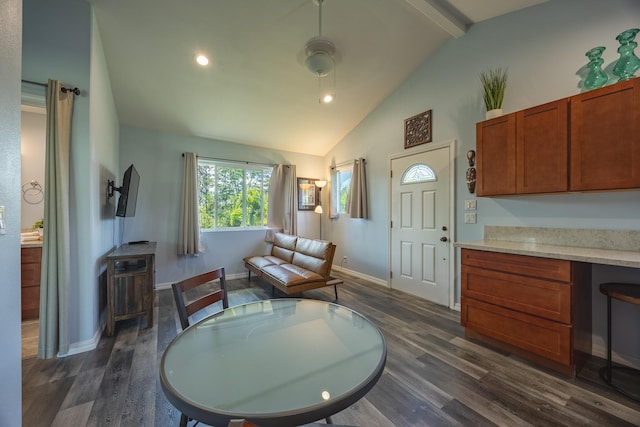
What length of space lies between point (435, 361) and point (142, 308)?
2.87 meters

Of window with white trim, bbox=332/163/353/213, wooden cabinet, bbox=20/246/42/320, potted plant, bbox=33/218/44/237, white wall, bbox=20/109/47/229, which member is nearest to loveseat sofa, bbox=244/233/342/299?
window with white trim, bbox=332/163/353/213

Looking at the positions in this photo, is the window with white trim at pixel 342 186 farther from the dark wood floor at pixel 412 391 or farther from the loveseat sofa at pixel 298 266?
the dark wood floor at pixel 412 391

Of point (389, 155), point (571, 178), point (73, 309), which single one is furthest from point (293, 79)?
point (73, 309)

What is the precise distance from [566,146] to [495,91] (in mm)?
867

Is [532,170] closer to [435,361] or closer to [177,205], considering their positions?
[435,361]

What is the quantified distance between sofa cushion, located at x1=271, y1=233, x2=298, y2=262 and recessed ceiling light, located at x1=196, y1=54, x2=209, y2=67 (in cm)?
263

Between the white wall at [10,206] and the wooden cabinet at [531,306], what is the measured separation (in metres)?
3.02

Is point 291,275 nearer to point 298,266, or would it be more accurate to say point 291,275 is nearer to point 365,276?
point 298,266

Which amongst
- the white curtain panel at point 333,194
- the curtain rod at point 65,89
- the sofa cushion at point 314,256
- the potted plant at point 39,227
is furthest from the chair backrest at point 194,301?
the white curtain panel at point 333,194

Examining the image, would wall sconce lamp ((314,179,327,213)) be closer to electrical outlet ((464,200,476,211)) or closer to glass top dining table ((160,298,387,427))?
electrical outlet ((464,200,476,211))

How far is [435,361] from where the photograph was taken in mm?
2061

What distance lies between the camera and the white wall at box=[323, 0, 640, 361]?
6.86 feet

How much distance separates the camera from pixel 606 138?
1854 millimetres

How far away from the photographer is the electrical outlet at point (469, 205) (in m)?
2.94
